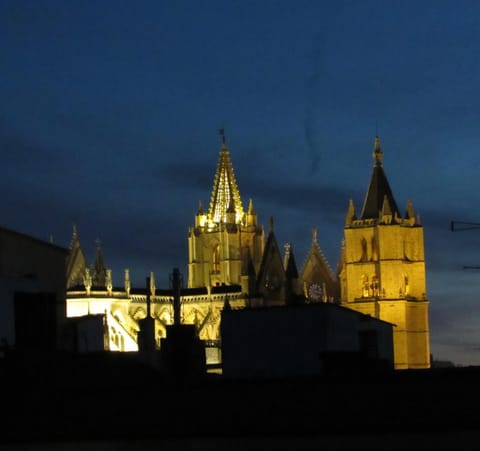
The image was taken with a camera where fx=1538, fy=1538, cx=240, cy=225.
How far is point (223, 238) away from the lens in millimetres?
158000

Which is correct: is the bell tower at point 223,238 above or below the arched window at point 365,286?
above

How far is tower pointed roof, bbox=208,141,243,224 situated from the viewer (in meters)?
162

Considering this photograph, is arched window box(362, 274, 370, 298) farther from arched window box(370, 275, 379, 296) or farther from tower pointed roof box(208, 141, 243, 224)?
tower pointed roof box(208, 141, 243, 224)

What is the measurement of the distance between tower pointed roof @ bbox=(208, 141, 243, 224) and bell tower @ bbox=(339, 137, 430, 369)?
1760 centimetres

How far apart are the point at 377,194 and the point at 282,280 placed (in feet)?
45.1

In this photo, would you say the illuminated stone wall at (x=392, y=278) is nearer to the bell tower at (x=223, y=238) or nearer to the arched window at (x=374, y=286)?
the arched window at (x=374, y=286)

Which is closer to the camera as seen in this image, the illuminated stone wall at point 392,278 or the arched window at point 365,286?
the illuminated stone wall at point 392,278

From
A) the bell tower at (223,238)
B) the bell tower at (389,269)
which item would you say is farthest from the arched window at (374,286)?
the bell tower at (223,238)

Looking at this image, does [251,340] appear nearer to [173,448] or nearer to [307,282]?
[173,448]

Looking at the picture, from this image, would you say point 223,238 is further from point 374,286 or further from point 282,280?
point 374,286

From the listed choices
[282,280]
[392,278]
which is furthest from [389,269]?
[282,280]

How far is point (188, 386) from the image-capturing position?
107ft

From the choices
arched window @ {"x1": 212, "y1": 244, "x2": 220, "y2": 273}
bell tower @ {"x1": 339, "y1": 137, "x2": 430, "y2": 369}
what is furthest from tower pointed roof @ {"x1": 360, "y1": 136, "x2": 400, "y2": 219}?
arched window @ {"x1": 212, "y1": 244, "x2": 220, "y2": 273}

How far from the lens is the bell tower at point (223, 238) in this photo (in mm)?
156500
